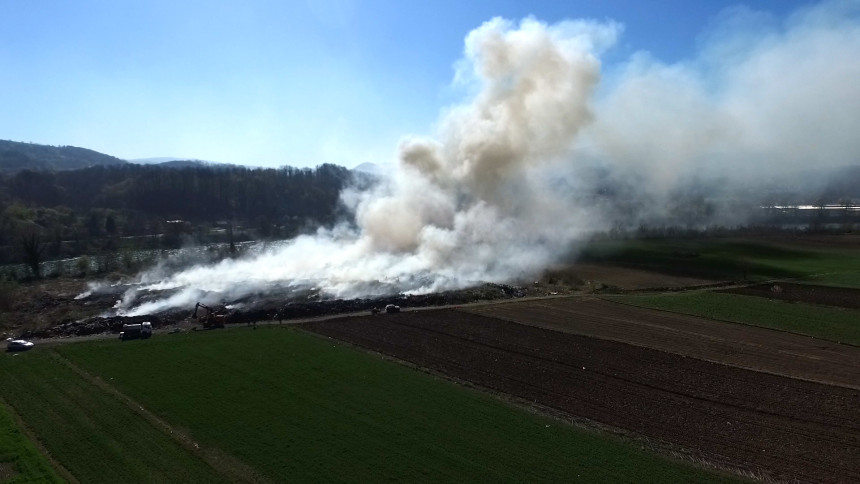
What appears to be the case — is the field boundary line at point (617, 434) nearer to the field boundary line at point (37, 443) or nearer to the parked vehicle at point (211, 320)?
the field boundary line at point (37, 443)

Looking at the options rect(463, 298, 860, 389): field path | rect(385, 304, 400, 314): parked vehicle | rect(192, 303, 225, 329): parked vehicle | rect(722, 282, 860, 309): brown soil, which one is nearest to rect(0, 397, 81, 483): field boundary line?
rect(192, 303, 225, 329): parked vehicle

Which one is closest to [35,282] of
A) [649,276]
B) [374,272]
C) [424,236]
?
[374,272]

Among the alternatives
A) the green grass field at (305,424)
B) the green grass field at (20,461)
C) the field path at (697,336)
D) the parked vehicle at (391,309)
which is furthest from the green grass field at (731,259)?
the green grass field at (20,461)

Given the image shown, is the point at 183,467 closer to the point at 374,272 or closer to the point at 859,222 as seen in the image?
the point at 374,272

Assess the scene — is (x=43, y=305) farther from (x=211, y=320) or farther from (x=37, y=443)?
(x=37, y=443)

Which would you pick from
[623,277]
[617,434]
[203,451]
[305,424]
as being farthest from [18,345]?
[623,277]

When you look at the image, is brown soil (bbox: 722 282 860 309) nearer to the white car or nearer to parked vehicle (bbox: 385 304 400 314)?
parked vehicle (bbox: 385 304 400 314)
